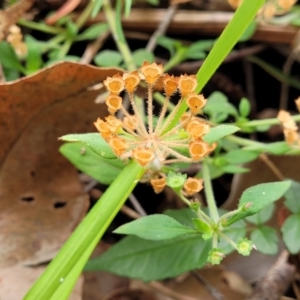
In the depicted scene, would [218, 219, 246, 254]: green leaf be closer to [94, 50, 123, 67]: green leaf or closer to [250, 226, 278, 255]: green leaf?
[250, 226, 278, 255]: green leaf

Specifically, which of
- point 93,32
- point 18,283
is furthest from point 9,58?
point 18,283

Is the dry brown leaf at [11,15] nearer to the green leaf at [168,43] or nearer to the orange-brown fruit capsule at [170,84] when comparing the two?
the green leaf at [168,43]

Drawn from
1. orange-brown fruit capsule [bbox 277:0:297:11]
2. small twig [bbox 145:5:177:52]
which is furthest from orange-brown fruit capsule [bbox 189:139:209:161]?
small twig [bbox 145:5:177:52]

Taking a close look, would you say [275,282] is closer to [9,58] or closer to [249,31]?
[249,31]

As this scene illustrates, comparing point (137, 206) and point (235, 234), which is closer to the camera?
point (235, 234)

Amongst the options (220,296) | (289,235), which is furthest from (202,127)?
(220,296)

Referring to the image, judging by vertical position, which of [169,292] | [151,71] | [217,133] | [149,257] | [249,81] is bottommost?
[169,292]

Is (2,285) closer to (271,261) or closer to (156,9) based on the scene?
(271,261)
